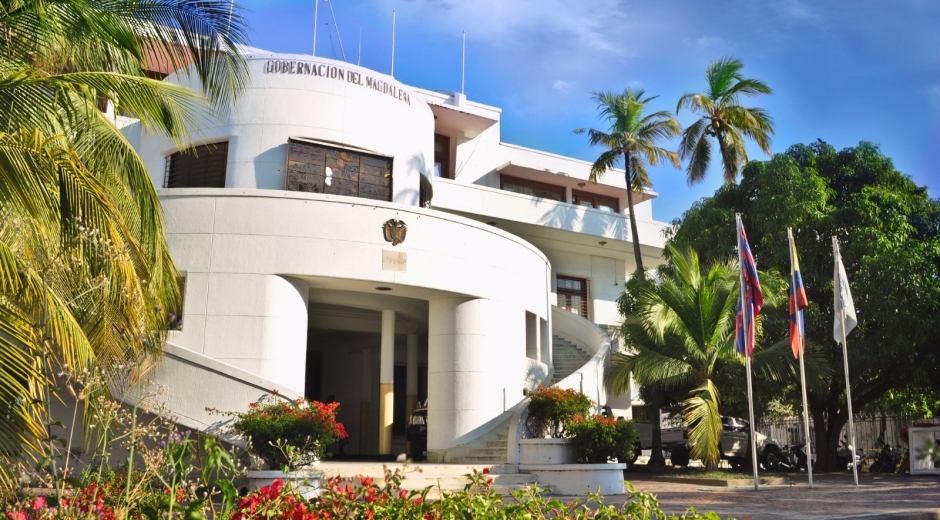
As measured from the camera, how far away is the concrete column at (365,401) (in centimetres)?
2208

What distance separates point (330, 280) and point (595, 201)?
19.9m

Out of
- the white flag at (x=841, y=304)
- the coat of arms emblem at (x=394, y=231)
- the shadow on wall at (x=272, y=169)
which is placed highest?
the shadow on wall at (x=272, y=169)

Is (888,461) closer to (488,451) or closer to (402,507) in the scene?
(488,451)

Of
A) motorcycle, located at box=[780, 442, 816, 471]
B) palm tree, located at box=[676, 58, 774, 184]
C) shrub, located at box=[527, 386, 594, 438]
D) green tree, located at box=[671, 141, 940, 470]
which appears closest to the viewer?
shrub, located at box=[527, 386, 594, 438]

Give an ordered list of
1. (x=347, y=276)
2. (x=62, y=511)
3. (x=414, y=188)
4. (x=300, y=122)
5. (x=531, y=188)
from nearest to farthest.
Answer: (x=62, y=511), (x=347, y=276), (x=300, y=122), (x=414, y=188), (x=531, y=188)

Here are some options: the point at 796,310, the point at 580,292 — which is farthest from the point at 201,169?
the point at 580,292

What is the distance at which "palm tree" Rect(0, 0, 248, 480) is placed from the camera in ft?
22.5

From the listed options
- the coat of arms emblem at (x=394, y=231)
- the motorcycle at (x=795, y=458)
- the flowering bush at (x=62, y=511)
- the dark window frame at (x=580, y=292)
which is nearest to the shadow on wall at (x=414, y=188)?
A: the coat of arms emblem at (x=394, y=231)

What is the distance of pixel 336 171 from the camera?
2020 centimetres

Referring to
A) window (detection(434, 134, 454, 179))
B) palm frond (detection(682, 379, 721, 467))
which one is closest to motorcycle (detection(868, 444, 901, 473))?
palm frond (detection(682, 379, 721, 467))

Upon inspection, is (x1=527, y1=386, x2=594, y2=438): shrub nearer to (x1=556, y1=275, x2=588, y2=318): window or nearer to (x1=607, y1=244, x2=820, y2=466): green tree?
(x1=607, y1=244, x2=820, y2=466): green tree

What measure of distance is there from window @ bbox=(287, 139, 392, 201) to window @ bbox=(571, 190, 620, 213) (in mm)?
15072

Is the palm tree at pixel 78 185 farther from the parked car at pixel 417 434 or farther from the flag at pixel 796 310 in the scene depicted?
the flag at pixel 796 310

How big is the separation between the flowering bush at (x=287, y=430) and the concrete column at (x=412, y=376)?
6562 millimetres
